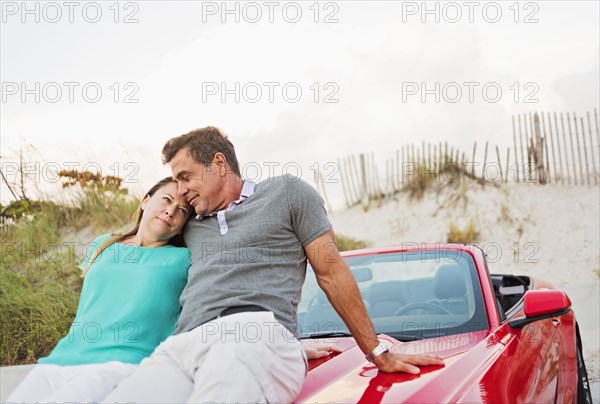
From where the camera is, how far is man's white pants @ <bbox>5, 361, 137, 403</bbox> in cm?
270

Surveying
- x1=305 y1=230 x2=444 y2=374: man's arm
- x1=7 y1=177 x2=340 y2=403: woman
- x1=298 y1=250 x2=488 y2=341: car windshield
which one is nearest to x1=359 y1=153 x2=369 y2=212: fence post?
x1=298 y1=250 x2=488 y2=341: car windshield

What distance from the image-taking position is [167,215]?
330 cm

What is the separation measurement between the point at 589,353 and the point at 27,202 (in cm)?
927

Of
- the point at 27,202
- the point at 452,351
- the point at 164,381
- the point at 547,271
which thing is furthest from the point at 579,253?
the point at 164,381

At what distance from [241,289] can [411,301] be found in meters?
1.53

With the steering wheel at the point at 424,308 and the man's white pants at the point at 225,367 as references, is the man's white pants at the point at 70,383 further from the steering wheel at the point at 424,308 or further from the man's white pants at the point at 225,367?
the steering wheel at the point at 424,308

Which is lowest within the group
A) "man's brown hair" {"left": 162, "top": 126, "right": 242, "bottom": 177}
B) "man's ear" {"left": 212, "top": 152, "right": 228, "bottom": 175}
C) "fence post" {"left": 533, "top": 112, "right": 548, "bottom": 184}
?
"man's ear" {"left": 212, "top": 152, "right": 228, "bottom": 175}

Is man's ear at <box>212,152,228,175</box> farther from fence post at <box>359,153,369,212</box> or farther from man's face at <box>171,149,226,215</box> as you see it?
fence post at <box>359,153,369,212</box>

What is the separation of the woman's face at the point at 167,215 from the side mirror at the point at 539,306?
167 cm

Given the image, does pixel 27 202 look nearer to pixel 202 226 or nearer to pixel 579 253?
pixel 202 226

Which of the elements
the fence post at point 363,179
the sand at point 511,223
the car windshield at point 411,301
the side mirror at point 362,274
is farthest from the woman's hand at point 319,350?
the fence post at point 363,179

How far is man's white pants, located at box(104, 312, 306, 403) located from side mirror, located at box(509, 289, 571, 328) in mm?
1346

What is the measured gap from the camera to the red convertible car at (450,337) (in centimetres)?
268

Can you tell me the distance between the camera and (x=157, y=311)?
3.13 meters
